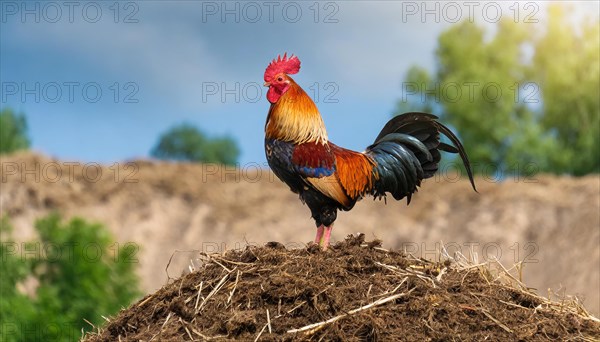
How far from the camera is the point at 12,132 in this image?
2683 centimetres

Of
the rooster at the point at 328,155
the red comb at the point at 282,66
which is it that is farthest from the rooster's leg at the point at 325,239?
the red comb at the point at 282,66

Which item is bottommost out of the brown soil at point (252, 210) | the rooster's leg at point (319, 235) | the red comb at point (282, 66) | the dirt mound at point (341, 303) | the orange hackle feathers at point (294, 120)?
the brown soil at point (252, 210)

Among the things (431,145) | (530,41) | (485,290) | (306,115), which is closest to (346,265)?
(485,290)

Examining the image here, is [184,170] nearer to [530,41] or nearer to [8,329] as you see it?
[8,329]

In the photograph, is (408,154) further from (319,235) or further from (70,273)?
(70,273)

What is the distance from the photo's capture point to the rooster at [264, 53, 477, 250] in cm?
629

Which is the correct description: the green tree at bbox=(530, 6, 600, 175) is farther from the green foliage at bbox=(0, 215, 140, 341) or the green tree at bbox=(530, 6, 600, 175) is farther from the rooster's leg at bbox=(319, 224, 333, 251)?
the rooster's leg at bbox=(319, 224, 333, 251)

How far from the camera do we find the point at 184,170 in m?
21.7

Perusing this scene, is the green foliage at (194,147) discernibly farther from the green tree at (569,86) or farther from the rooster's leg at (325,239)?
the rooster's leg at (325,239)

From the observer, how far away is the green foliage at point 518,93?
2591 cm

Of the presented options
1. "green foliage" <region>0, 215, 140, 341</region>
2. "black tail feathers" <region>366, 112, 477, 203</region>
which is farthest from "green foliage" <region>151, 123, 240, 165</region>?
"black tail feathers" <region>366, 112, 477, 203</region>

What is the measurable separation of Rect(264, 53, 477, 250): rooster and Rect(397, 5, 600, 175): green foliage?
739 inches

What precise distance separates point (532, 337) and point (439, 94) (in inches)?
863

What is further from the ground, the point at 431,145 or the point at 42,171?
the point at 431,145
